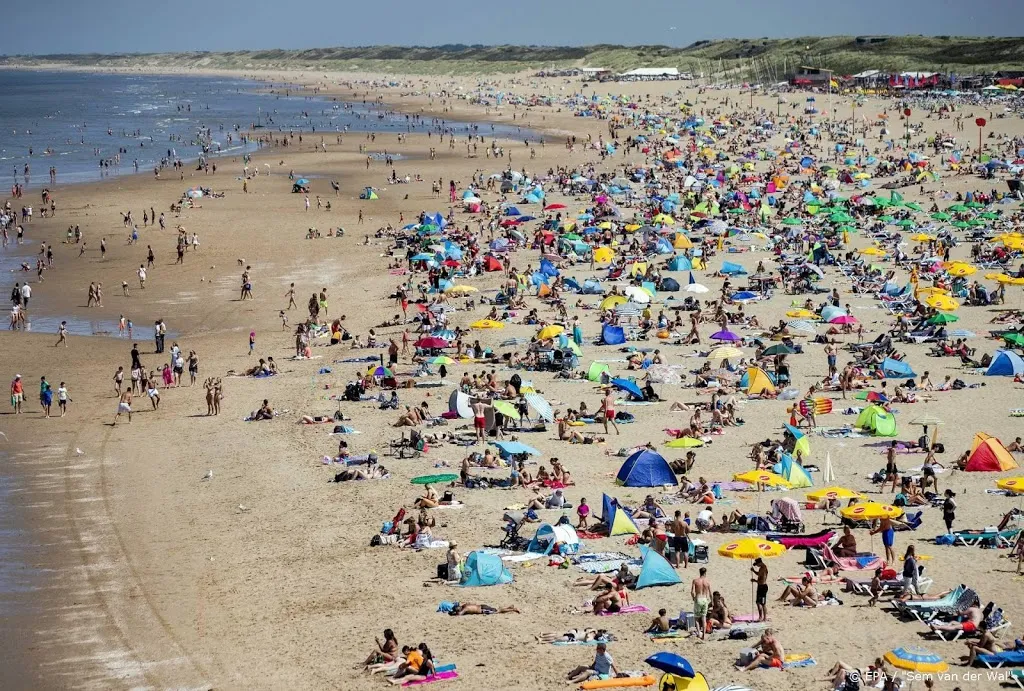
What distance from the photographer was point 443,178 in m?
60.0

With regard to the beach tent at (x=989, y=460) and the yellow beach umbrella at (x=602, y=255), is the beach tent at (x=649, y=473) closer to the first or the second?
the beach tent at (x=989, y=460)

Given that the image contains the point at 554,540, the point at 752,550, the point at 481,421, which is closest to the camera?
the point at 752,550

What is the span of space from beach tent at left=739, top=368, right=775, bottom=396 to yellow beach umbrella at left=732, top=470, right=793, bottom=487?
548cm

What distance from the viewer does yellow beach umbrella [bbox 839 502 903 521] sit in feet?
53.7

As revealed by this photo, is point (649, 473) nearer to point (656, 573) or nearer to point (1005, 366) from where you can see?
point (656, 573)

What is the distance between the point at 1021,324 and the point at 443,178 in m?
36.9

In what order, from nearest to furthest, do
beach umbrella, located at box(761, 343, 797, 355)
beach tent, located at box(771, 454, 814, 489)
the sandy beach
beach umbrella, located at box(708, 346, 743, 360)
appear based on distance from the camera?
the sandy beach, beach tent, located at box(771, 454, 814, 489), beach umbrella, located at box(708, 346, 743, 360), beach umbrella, located at box(761, 343, 797, 355)

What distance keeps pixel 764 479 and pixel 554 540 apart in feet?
13.2

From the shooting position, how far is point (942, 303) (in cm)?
2855

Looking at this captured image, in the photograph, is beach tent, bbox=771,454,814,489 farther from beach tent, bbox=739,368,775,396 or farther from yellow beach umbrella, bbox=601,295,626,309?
yellow beach umbrella, bbox=601,295,626,309

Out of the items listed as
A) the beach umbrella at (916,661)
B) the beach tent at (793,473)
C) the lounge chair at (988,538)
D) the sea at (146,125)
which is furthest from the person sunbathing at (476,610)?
the sea at (146,125)

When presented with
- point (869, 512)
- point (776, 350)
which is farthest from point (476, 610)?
point (776, 350)

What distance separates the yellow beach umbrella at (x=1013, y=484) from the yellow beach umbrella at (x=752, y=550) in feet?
13.1

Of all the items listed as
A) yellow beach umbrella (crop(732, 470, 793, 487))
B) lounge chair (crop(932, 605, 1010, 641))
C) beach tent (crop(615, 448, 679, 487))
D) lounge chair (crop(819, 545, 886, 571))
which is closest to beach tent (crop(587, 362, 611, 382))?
beach tent (crop(615, 448, 679, 487))
